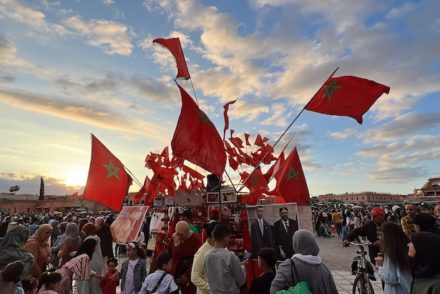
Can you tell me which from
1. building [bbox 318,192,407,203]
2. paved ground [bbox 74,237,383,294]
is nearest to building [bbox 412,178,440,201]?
building [bbox 318,192,407,203]

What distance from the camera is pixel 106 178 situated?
7727 mm

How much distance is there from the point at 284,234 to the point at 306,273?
11.5ft

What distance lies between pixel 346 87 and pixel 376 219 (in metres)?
3.21

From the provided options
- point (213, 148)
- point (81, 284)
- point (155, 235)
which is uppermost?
point (213, 148)

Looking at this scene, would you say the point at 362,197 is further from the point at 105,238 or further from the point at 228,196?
the point at 105,238

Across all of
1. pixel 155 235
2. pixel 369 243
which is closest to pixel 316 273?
pixel 369 243

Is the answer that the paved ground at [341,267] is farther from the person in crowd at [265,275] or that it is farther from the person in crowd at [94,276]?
the person in crowd at [265,275]

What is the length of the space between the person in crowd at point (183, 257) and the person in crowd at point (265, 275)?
5.23 ft

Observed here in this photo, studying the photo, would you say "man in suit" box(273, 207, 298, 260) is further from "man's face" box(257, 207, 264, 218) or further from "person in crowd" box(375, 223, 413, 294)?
"person in crowd" box(375, 223, 413, 294)

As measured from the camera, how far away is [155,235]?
7746 millimetres

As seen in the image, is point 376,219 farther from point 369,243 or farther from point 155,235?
point 155,235

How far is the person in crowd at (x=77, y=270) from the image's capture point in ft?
14.9

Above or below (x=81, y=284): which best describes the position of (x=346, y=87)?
above

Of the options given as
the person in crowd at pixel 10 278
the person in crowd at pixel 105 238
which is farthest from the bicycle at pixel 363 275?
the person in crowd at pixel 10 278
